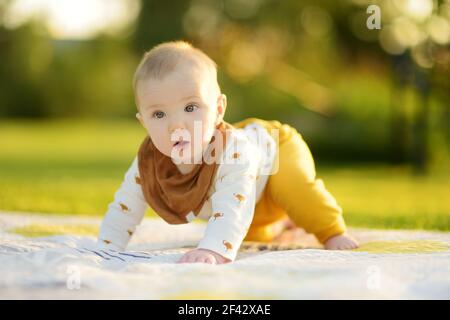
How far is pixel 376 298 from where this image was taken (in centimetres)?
100

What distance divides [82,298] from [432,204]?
266cm

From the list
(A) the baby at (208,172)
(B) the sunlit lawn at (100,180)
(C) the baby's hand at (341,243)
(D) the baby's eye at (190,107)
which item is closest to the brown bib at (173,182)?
(A) the baby at (208,172)

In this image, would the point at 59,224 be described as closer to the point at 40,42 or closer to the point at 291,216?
the point at 291,216

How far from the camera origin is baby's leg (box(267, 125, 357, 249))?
1.54 meters

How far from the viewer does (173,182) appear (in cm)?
146

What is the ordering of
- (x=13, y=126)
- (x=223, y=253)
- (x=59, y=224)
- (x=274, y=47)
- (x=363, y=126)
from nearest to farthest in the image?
(x=223, y=253), (x=59, y=224), (x=363, y=126), (x=274, y=47), (x=13, y=126)

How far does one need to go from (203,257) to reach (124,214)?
351 mm

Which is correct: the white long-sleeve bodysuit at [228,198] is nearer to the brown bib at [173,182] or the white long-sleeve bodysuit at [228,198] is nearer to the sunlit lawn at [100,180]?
the brown bib at [173,182]

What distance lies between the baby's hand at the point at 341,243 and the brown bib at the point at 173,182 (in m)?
0.34

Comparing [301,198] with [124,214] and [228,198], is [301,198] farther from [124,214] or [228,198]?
[124,214]

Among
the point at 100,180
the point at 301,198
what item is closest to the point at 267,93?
the point at 100,180

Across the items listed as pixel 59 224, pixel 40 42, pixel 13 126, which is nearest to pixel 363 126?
pixel 59 224

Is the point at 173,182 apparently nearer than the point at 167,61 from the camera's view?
No
